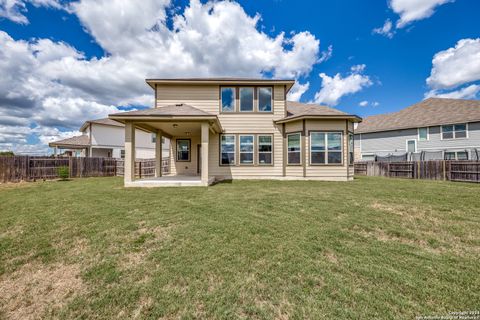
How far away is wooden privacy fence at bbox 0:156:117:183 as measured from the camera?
12310 mm

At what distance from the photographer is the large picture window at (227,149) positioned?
39.1ft

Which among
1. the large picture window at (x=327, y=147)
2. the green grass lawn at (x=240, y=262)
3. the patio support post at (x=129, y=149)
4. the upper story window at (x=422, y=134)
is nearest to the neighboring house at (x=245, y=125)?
the large picture window at (x=327, y=147)

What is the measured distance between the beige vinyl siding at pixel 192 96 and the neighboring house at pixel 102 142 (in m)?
11.9

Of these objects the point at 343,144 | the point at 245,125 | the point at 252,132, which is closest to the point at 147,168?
the point at 245,125

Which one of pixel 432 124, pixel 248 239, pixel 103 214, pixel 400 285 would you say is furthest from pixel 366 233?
pixel 432 124

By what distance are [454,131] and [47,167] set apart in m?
31.2

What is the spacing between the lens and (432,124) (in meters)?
18.2

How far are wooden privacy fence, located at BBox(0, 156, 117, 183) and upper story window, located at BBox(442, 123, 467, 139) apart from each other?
2799 cm

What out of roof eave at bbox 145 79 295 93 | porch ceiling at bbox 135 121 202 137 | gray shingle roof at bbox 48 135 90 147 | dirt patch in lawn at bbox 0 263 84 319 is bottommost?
dirt patch in lawn at bbox 0 263 84 319

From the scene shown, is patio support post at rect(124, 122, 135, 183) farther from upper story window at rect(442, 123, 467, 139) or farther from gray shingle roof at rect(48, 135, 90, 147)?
upper story window at rect(442, 123, 467, 139)

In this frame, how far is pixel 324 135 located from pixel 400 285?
31.2 ft

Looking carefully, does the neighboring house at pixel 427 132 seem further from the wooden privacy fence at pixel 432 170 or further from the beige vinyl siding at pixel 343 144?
the beige vinyl siding at pixel 343 144

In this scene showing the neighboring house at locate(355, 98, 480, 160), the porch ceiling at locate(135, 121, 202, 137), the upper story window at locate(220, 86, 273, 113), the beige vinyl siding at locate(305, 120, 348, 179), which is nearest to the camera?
the porch ceiling at locate(135, 121, 202, 137)

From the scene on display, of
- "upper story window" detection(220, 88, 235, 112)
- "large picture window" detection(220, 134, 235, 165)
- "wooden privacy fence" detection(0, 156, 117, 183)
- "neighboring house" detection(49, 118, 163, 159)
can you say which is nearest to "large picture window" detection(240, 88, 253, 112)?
"upper story window" detection(220, 88, 235, 112)
